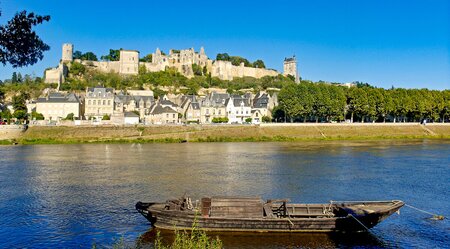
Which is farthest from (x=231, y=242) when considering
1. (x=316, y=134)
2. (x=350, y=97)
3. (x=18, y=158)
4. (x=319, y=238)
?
(x=350, y=97)

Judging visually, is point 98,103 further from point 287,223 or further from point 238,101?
point 287,223

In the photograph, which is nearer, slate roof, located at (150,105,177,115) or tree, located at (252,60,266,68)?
slate roof, located at (150,105,177,115)

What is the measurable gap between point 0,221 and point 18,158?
30486 mm

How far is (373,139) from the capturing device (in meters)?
84.6

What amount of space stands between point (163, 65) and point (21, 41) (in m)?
145

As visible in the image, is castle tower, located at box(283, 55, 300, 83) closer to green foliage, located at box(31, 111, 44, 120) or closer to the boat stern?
green foliage, located at box(31, 111, 44, 120)

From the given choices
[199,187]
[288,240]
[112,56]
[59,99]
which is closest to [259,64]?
[112,56]

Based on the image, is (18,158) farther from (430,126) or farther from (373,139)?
(430,126)

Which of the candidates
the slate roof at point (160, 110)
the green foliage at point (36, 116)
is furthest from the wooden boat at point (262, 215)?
the green foliage at point (36, 116)

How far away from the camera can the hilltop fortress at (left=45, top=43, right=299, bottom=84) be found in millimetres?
139925

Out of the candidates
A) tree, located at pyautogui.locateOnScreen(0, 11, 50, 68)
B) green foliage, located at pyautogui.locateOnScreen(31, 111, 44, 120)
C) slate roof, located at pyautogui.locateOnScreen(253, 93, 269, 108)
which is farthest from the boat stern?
slate roof, located at pyautogui.locateOnScreen(253, 93, 269, 108)

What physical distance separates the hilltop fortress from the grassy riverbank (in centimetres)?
5833

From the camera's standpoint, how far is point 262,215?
2155 centimetres

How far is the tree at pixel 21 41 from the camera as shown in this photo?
40.5ft
